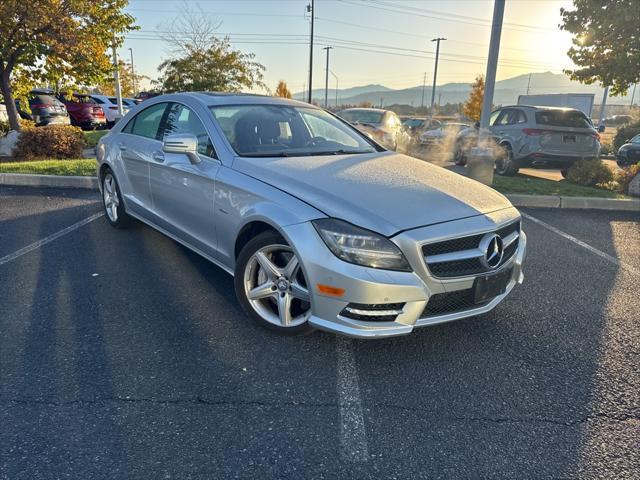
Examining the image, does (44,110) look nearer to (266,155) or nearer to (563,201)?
(266,155)

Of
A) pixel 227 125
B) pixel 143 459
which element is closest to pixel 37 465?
pixel 143 459

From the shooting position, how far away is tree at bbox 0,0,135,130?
9445 mm

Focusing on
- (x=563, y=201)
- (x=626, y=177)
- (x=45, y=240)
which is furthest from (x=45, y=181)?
(x=626, y=177)

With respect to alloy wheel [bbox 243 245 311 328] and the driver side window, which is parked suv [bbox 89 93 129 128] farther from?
alloy wheel [bbox 243 245 311 328]

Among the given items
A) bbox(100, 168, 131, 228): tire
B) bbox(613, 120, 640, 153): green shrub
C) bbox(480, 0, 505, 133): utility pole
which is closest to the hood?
bbox(100, 168, 131, 228): tire

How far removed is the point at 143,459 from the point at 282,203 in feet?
5.07

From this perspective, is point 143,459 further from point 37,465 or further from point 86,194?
point 86,194

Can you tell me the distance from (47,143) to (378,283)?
984 centimetres

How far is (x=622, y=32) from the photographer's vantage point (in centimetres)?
915

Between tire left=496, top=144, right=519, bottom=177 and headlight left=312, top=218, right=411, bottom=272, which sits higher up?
headlight left=312, top=218, right=411, bottom=272

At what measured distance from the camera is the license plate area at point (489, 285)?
2740 millimetres

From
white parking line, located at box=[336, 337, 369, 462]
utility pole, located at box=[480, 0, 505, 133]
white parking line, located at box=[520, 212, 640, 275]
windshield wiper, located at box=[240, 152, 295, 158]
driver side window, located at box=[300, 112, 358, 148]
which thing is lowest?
white parking line, located at box=[336, 337, 369, 462]

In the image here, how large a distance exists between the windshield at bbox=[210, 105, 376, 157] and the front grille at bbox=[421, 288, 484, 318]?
1618mm

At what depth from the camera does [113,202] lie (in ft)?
17.2
